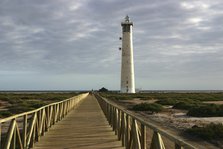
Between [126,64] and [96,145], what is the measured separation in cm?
5477

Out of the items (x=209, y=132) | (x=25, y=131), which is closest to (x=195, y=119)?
(x=209, y=132)

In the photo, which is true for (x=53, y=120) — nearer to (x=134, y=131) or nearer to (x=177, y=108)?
(x=134, y=131)

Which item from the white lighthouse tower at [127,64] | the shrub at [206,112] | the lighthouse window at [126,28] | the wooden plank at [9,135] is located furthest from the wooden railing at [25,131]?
the lighthouse window at [126,28]

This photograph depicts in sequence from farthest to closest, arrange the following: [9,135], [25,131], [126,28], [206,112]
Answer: [126,28], [206,112], [25,131], [9,135]

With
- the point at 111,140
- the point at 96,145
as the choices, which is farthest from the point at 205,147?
the point at 96,145

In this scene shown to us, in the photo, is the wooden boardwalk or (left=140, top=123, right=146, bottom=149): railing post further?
the wooden boardwalk

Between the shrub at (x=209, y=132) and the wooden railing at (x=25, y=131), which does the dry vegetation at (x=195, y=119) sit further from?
the wooden railing at (x=25, y=131)

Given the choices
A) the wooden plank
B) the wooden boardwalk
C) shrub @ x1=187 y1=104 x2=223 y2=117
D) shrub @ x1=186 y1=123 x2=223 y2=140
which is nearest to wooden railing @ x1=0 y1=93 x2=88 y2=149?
the wooden plank

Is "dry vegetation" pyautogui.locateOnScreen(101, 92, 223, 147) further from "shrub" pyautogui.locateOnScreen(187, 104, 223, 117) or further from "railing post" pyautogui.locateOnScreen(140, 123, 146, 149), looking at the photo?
"railing post" pyautogui.locateOnScreen(140, 123, 146, 149)

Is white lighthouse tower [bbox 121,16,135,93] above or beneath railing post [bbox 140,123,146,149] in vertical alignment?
above

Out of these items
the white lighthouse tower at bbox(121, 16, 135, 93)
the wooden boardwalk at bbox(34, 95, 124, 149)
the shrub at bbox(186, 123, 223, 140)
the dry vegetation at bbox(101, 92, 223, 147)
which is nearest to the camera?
the wooden boardwalk at bbox(34, 95, 124, 149)

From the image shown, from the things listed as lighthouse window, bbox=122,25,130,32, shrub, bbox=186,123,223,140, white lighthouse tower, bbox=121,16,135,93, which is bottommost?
shrub, bbox=186,123,223,140

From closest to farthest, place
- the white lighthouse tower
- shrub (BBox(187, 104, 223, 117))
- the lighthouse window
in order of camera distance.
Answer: shrub (BBox(187, 104, 223, 117)) → the white lighthouse tower → the lighthouse window

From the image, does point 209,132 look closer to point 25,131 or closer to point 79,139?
point 79,139
